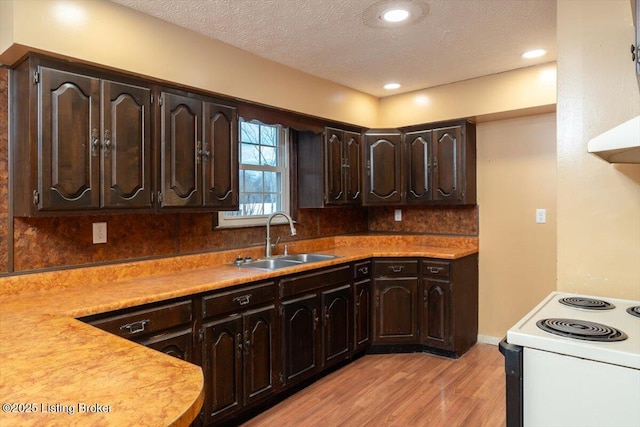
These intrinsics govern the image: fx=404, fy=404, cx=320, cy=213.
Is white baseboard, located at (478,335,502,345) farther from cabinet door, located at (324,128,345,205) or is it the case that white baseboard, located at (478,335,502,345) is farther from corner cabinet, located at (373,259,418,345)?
cabinet door, located at (324,128,345,205)

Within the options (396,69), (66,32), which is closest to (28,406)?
(66,32)

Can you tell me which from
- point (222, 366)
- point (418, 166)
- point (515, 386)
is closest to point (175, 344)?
point (222, 366)

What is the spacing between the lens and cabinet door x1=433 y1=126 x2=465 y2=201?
360cm

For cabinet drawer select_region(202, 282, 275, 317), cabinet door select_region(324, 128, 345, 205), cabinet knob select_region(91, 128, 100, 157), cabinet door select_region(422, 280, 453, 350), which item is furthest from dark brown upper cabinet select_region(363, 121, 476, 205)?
cabinet knob select_region(91, 128, 100, 157)

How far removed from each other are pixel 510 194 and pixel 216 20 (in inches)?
110

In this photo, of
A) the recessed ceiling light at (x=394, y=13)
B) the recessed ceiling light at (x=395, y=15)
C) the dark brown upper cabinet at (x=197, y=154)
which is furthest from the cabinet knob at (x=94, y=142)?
the recessed ceiling light at (x=395, y=15)

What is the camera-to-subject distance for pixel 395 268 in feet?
11.4

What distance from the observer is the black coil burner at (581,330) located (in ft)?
4.07

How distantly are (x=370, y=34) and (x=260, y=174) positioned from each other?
55.9 inches

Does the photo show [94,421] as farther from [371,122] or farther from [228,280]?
[371,122]

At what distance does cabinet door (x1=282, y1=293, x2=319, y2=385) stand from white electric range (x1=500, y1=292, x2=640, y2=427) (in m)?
1.58

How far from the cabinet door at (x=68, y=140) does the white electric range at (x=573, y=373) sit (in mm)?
1976

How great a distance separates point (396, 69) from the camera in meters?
3.27

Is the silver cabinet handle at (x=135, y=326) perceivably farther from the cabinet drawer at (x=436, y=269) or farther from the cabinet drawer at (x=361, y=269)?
the cabinet drawer at (x=436, y=269)
